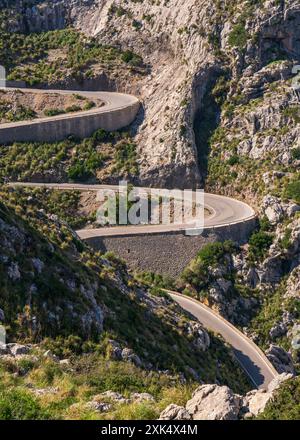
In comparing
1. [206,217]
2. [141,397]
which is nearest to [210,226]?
[206,217]

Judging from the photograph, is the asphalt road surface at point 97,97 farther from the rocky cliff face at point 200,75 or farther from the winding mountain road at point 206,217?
the winding mountain road at point 206,217

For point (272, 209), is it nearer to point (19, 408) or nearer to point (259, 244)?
point (259, 244)

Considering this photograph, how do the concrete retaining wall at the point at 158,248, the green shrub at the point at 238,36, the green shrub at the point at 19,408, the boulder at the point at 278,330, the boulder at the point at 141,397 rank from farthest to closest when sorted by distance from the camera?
the green shrub at the point at 238,36 < the concrete retaining wall at the point at 158,248 < the boulder at the point at 278,330 < the boulder at the point at 141,397 < the green shrub at the point at 19,408

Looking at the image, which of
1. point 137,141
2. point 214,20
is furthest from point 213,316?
point 214,20

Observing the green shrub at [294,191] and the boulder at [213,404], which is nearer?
the boulder at [213,404]

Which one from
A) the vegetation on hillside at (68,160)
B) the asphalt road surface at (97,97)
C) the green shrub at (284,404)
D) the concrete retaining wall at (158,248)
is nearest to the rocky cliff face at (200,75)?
the asphalt road surface at (97,97)

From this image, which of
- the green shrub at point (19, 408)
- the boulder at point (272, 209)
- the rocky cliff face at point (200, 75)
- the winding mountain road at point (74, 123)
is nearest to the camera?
the green shrub at point (19, 408)

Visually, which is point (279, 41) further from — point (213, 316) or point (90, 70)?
point (213, 316)
